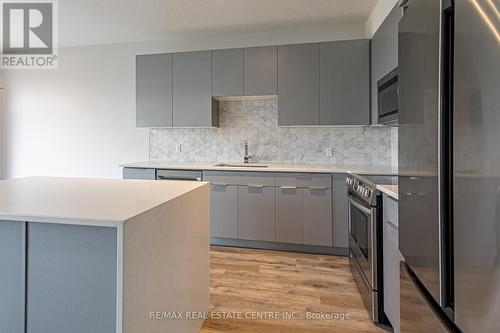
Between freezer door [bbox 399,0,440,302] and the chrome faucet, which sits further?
the chrome faucet

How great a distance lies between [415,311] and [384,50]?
7.49 ft

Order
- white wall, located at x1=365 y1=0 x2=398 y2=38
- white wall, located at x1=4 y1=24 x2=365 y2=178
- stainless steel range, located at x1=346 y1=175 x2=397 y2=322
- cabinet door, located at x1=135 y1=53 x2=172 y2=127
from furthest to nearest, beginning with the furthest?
white wall, located at x1=4 y1=24 x2=365 y2=178
cabinet door, located at x1=135 y1=53 x2=172 y2=127
white wall, located at x1=365 y1=0 x2=398 y2=38
stainless steel range, located at x1=346 y1=175 x2=397 y2=322

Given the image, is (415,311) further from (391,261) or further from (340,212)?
Result: (340,212)

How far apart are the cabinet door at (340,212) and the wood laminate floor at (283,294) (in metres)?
0.20

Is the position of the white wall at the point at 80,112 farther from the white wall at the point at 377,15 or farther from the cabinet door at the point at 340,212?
the cabinet door at the point at 340,212

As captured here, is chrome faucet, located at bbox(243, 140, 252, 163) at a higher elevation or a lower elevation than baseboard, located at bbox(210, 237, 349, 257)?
higher

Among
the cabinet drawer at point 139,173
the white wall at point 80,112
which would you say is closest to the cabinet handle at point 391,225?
the cabinet drawer at point 139,173

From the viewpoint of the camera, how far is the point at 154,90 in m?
3.91

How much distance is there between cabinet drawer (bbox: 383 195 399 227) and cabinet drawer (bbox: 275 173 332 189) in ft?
4.18

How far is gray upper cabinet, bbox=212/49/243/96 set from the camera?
3.63 meters

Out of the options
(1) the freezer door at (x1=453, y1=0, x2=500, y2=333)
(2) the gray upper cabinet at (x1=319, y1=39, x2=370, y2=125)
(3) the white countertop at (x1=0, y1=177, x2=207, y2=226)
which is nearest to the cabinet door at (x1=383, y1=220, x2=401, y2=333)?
(1) the freezer door at (x1=453, y1=0, x2=500, y2=333)

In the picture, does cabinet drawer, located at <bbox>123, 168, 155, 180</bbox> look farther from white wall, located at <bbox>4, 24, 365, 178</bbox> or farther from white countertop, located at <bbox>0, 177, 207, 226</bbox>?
white countertop, located at <bbox>0, 177, 207, 226</bbox>

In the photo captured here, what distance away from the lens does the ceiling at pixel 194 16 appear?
10.3 ft

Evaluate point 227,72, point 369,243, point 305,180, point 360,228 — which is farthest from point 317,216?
point 227,72
